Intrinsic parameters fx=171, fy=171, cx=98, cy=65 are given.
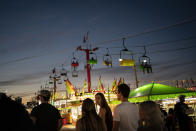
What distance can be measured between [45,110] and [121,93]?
5.97 ft

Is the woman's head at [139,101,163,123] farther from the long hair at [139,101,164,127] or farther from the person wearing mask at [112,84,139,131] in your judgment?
the person wearing mask at [112,84,139,131]

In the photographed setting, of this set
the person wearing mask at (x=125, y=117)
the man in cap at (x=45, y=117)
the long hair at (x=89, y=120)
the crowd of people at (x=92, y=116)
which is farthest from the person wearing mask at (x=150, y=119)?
the man in cap at (x=45, y=117)

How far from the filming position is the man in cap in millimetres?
3904

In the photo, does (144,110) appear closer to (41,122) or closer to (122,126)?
(122,126)

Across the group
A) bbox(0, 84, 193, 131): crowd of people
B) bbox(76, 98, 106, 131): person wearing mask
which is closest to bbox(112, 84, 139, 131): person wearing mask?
bbox(0, 84, 193, 131): crowd of people

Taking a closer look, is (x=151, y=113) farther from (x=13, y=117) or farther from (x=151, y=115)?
(x=13, y=117)

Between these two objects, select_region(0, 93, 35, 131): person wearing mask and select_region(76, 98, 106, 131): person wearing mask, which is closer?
select_region(0, 93, 35, 131): person wearing mask

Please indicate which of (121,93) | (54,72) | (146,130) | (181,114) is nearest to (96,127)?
(146,130)

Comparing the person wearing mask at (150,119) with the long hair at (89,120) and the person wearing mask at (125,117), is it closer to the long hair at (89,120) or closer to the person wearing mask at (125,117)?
the long hair at (89,120)

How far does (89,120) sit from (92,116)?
87 millimetres

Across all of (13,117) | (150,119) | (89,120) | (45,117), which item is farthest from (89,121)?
(45,117)

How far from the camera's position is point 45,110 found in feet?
13.2

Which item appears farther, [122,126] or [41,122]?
[41,122]

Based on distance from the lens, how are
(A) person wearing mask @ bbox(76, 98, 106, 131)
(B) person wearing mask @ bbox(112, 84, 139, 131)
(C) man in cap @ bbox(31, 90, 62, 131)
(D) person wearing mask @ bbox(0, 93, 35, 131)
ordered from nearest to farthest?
(D) person wearing mask @ bbox(0, 93, 35, 131) < (A) person wearing mask @ bbox(76, 98, 106, 131) < (B) person wearing mask @ bbox(112, 84, 139, 131) < (C) man in cap @ bbox(31, 90, 62, 131)
